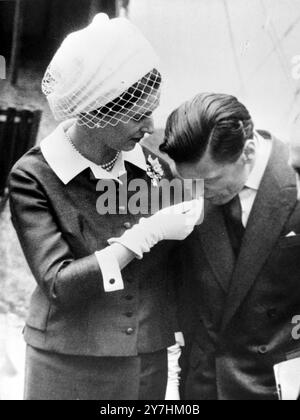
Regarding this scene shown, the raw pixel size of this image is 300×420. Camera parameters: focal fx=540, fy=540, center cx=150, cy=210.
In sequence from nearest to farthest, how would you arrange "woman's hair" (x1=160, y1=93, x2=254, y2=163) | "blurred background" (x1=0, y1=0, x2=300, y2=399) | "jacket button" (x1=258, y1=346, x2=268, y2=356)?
"woman's hair" (x1=160, y1=93, x2=254, y2=163), "jacket button" (x1=258, y1=346, x2=268, y2=356), "blurred background" (x1=0, y1=0, x2=300, y2=399)

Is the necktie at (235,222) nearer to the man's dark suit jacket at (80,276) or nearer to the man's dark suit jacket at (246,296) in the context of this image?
the man's dark suit jacket at (246,296)

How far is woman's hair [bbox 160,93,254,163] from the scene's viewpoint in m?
0.94

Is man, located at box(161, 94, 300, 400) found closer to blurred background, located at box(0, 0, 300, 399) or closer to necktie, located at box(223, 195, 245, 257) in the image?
necktie, located at box(223, 195, 245, 257)

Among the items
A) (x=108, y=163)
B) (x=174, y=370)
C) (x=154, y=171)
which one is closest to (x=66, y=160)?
(x=108, y=163)

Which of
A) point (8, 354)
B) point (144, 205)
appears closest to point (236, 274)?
point (144, 205)

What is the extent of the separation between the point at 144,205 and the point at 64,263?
22cm

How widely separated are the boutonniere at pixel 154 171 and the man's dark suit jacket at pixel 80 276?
0.03 feet

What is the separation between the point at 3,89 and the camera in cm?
125

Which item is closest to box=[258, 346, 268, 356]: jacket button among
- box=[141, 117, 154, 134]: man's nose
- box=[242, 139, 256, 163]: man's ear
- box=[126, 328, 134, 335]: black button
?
box=[126, 328, 134, 335]: black button

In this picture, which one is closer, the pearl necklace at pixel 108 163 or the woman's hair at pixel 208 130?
the woman's hair at pixel 208 130

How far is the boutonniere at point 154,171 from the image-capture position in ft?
3.68

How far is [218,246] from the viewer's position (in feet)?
3.45

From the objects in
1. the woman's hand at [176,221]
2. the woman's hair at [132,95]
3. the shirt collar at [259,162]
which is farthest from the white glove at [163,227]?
the woman's hair at [132,95]

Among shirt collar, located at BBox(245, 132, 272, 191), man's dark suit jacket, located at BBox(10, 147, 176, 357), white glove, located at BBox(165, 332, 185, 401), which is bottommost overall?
white glove, located at BBox(165, 332, 185, 401)
